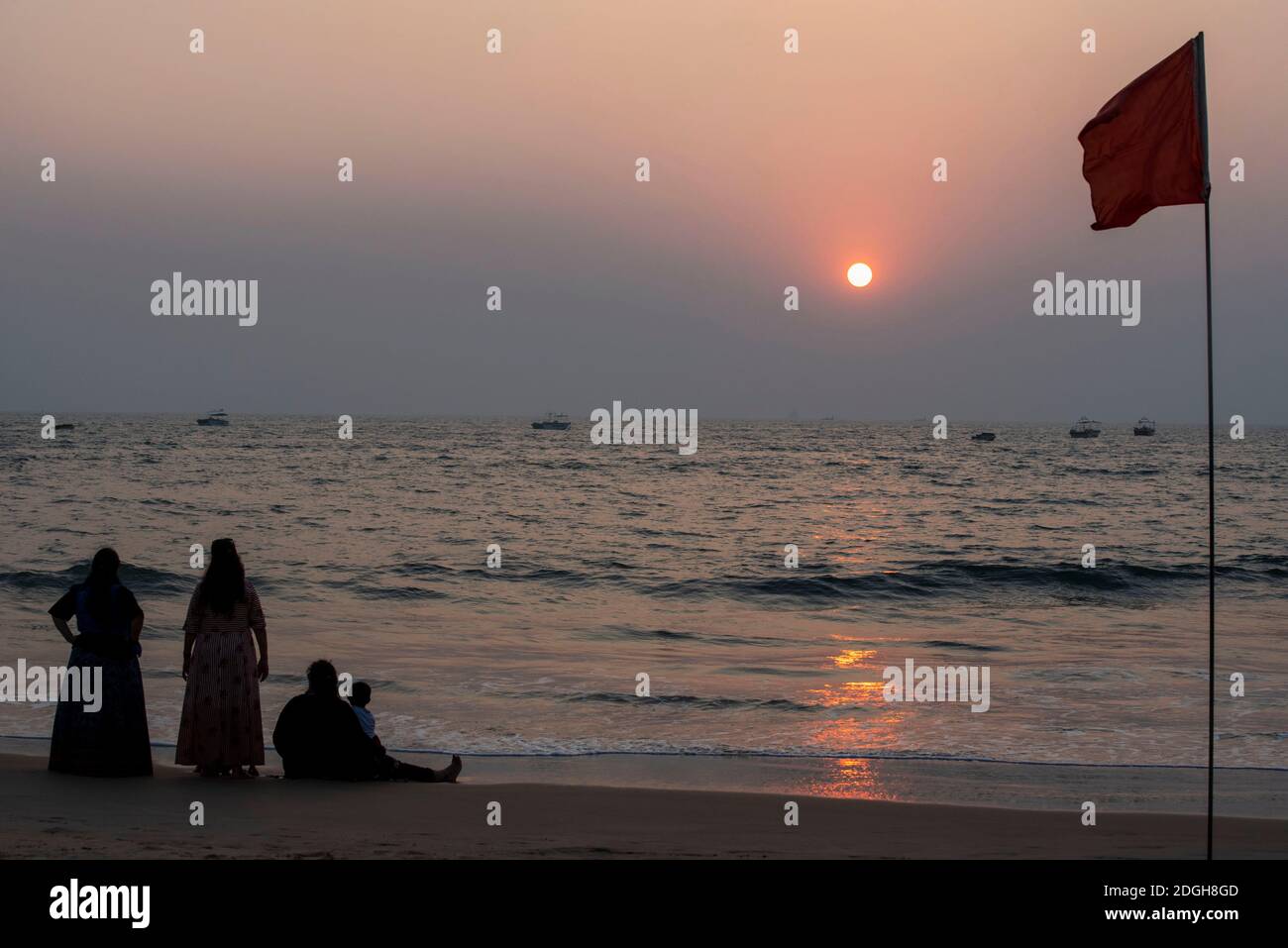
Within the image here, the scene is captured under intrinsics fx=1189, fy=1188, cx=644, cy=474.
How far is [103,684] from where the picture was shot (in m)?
8.79

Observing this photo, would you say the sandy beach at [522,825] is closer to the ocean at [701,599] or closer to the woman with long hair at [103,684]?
the woman with long hair at [103,684]

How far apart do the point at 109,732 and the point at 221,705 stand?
2.71ft

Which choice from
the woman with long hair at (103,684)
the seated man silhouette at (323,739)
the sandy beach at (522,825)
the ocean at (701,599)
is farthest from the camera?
the ocean at (701,599)

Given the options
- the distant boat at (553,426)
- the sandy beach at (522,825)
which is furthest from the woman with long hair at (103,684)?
the distant boat at (553,426)

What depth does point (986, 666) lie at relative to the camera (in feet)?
57.2

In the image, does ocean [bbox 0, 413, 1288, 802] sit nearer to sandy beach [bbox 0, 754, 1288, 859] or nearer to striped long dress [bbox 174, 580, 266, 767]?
sandy beach [bbox 0, 754, 1288, 859]

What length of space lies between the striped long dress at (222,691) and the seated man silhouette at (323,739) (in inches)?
10.5

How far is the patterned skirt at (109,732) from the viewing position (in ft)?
29.0

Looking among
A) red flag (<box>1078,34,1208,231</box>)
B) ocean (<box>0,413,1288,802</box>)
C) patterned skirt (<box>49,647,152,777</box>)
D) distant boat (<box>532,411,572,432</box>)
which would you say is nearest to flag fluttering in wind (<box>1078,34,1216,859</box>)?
red flag (<box>1078,34,1208,231</box>)

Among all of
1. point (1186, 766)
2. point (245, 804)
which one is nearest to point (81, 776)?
point (245, 804)

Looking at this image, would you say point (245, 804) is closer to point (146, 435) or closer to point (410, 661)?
point (410, 661)

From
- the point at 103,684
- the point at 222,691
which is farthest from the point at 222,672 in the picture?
the point at 103,684

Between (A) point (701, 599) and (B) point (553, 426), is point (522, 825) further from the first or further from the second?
(B) point (553, 426)
